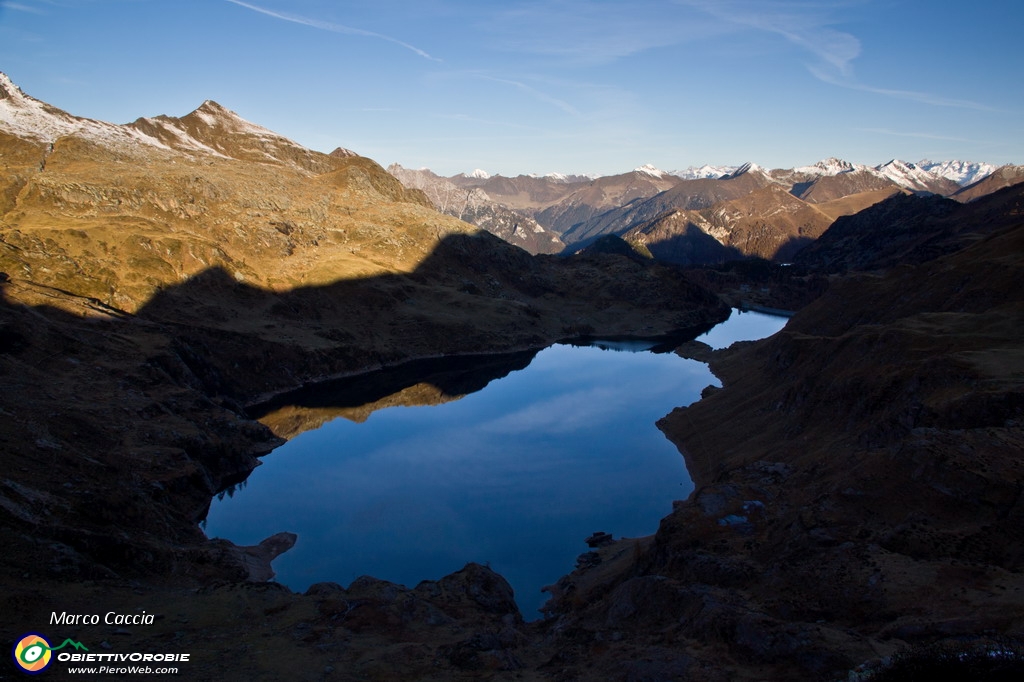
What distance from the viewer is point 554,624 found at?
36906 mm

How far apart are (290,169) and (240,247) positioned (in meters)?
56.2

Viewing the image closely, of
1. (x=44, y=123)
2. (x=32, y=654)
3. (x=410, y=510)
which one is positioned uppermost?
(x=44, y=123)

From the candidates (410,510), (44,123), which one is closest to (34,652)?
(410,510)

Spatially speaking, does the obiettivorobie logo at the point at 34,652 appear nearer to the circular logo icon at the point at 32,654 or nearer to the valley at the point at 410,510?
the circular logo icon at the point at 32,654

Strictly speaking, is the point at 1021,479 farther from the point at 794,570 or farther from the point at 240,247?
the point at 240,247

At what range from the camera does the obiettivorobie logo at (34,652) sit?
21.7 meters

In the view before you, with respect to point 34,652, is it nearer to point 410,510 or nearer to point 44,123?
point 410,510

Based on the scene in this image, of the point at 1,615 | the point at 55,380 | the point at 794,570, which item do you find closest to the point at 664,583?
the point at 794,570

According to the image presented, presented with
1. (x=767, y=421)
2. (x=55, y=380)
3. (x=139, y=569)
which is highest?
(x=55, y=380)

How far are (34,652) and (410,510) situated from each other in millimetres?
38961

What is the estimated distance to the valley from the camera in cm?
2697

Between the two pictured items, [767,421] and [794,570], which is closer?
[794,570]

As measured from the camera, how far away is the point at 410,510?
60.7 m

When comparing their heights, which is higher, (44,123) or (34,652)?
(44,123)
